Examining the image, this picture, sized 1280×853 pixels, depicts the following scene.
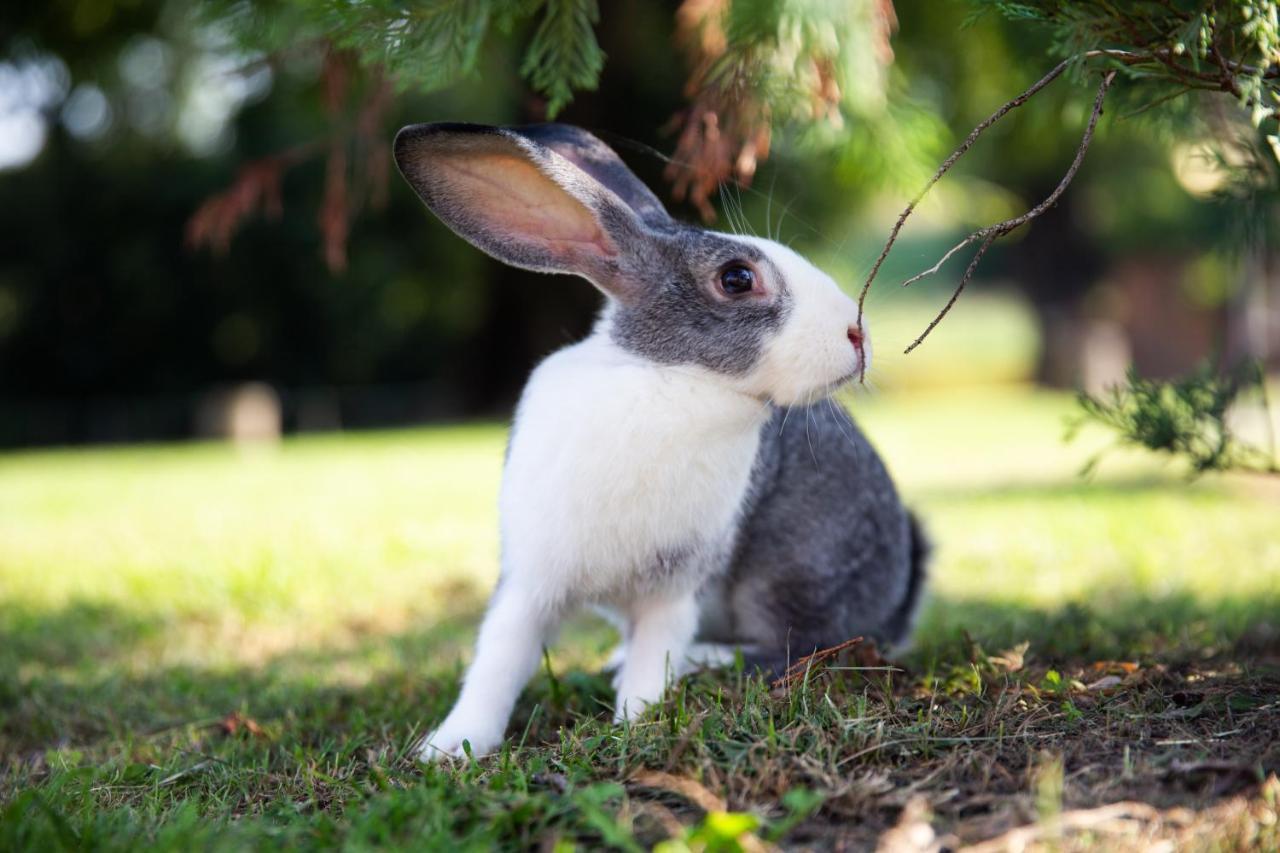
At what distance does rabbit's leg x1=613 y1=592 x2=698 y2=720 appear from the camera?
2727mm

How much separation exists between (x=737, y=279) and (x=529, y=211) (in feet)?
1.74

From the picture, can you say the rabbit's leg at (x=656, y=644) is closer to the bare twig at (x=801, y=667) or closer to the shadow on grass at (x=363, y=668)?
the shadow on grass at (x=363, y=668)

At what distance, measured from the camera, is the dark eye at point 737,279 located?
2.66 metres

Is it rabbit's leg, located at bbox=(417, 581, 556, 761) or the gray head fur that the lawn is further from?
the gray head fur

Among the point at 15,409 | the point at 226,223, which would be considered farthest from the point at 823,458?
the point at 15,409

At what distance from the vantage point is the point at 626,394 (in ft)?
8.61

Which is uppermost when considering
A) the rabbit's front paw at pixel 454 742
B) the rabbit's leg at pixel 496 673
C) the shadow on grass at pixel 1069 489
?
the rabbit's leg at pixel 496 673

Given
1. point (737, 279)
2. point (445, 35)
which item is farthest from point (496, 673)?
point (445, 35)

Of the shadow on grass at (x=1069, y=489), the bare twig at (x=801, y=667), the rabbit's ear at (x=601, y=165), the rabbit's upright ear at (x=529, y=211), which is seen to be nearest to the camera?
the bare twig at (x=801, y=667)

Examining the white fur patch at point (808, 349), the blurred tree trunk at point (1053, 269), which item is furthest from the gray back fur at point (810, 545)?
the blurred tree trunk at point (1053, 269)

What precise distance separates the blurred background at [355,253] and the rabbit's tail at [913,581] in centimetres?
147

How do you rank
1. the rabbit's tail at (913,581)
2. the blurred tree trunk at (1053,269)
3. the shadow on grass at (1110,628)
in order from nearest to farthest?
1. the shadow on grass at (1110,628)
2. the rabbit's tail at (913,581)
3. the blurred tree trunk at (1053,269)

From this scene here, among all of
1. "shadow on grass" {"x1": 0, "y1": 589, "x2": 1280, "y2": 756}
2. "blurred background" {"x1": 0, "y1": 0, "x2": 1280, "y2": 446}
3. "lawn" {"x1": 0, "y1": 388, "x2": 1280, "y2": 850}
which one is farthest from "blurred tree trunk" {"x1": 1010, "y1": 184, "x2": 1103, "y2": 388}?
"shadow on grass" {"x1": 0, "y1": 589, "x2": 1280, "y2": 756}

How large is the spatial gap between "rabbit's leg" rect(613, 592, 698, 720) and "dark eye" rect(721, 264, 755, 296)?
76 cm
